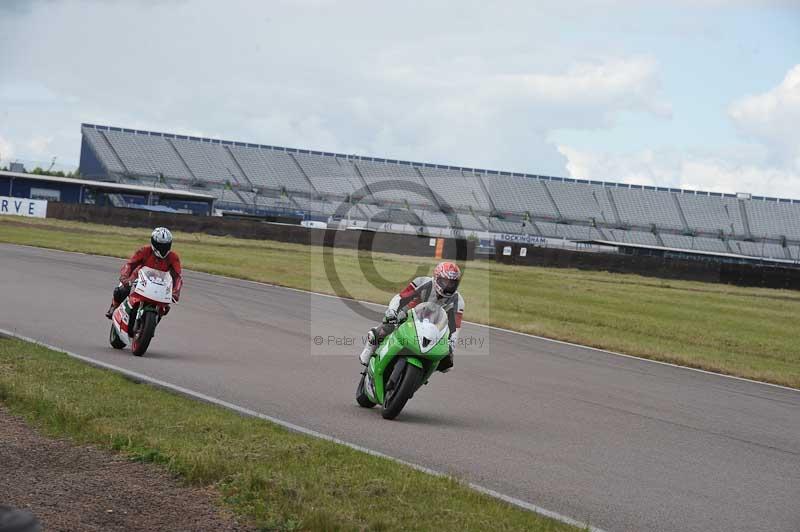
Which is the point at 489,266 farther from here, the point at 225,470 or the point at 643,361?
the point at 225,470

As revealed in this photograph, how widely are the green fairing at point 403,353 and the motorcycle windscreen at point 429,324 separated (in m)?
0.04

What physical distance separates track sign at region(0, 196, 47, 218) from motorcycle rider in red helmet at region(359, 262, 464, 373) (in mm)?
45194

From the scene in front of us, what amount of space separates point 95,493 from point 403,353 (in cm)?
400

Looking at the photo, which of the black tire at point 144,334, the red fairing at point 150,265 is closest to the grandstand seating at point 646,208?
the red fairing at point 150,265

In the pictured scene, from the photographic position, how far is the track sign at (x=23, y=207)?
171 feet

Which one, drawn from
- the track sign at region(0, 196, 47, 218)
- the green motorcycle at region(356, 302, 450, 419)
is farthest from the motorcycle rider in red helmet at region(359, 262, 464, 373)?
the track sign at region(0, 196, 47, 218)

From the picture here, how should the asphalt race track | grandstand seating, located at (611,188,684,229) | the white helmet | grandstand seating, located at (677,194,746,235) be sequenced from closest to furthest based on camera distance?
the asphalt race track < the white helmet < grandstand seating, located at (677,194,746,235) < grandstand seating, located at (611,188,684,229)

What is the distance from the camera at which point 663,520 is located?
21.9 feet

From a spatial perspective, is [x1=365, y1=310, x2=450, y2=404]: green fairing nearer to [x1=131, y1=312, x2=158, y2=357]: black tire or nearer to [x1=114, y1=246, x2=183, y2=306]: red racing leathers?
[x1=131, y1=312, x2=158, y2=357]: black tire

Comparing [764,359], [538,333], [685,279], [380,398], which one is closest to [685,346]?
[764,359]

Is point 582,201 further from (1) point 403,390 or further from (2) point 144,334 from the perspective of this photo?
(1) point 403,390

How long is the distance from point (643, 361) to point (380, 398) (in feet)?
28.7

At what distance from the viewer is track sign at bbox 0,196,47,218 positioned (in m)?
52.1

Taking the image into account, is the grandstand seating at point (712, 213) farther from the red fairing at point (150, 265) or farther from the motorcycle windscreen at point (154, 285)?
the motorcycle windscreen at point (154, 285)
